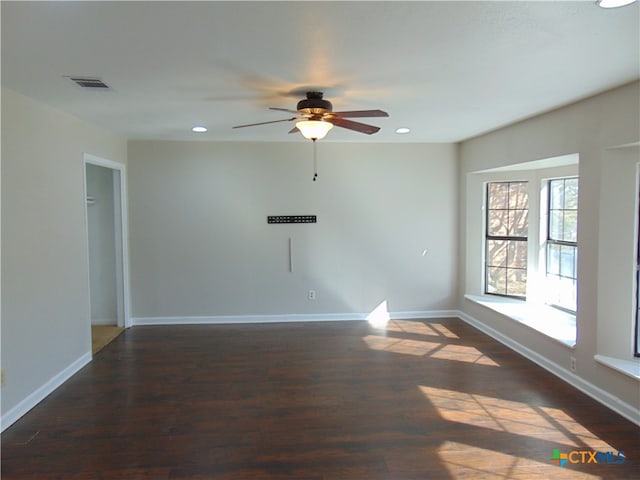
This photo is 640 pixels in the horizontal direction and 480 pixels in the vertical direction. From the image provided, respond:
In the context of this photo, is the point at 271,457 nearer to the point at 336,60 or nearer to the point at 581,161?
the point at 336,60

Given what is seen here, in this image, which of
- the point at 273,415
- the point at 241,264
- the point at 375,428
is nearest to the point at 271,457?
the point at 273,415

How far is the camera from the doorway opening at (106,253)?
17.4 ft

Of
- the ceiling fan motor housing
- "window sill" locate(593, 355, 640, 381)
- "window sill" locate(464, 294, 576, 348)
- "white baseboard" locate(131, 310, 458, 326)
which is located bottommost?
"white baseboard" locate(131, 310, 458, 326)

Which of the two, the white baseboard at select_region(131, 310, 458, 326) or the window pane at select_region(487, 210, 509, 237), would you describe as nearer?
the window pane at select_region(487, 210, 509, 237)

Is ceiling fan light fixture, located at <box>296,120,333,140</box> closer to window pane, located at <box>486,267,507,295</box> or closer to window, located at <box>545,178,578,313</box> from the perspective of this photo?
window, located at <box>545,178,578,313</box>

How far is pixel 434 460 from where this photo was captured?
2494 mm

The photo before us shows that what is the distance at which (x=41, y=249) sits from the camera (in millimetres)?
3371

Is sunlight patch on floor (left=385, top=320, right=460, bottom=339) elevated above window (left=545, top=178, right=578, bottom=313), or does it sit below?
below

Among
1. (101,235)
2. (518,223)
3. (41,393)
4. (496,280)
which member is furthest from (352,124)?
(101,235)

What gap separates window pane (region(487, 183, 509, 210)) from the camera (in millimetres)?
5297

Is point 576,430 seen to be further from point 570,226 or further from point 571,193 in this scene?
point 571,193

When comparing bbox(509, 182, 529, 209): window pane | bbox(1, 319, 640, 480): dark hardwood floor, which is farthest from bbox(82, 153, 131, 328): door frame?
bbox(509, 182, 529, 209): window pane

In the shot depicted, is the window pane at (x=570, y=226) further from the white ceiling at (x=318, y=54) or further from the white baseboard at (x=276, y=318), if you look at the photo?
the white baseboard at (x=276, y=318)

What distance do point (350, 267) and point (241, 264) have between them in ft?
4.93
